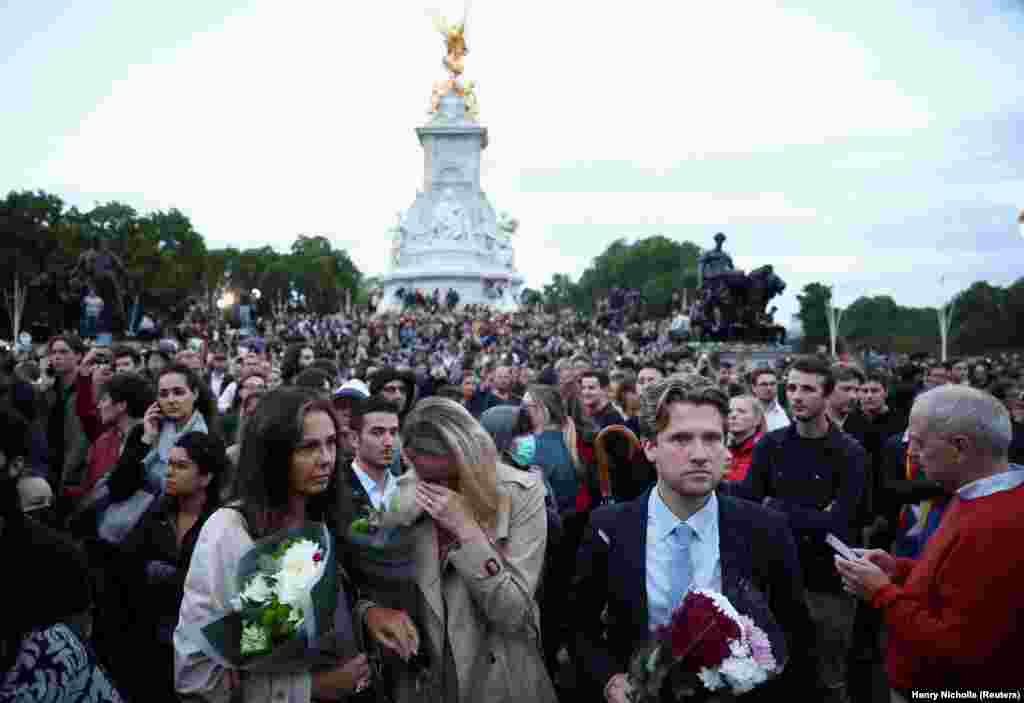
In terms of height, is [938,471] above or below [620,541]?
above

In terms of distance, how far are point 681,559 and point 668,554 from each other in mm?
50

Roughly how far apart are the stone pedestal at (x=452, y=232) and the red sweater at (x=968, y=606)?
62.1 meters

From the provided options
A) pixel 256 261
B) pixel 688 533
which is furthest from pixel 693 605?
pixel 256 261

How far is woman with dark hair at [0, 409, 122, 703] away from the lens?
8.49 ft

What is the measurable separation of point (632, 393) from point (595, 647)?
5805mm

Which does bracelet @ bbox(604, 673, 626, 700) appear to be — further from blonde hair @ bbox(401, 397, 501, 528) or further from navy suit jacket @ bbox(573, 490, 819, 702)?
blonde hair @ bbox(401, 397, 501, 528)

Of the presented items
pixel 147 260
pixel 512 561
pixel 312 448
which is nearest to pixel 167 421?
pixel 312 448

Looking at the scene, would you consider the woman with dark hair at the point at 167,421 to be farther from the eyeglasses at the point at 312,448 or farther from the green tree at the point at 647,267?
the green tree at the point at 647,267

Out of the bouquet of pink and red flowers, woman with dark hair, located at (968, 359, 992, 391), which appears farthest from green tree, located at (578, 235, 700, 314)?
the bouquet of pink and red flowers

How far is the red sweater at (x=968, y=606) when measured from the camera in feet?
8.63

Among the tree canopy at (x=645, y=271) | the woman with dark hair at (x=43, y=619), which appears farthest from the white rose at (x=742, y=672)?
the tree canopy at (x=645, y=271)

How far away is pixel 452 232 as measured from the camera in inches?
2635

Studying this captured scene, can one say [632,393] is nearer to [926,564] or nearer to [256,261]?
[926,564]

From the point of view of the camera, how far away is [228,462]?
4.37 meters
